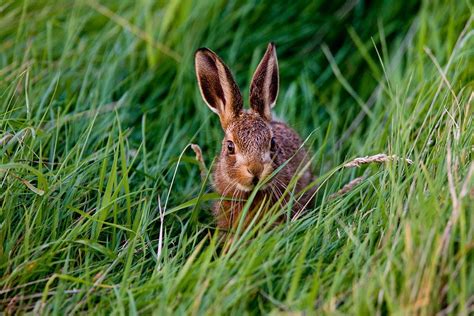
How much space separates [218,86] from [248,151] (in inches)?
23.1

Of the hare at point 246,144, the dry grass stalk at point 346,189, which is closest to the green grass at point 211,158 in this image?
the dry grass stalk at point 346,189

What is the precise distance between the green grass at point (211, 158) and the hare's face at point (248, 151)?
264mm

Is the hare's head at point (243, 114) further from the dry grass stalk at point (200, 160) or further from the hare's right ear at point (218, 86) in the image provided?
the dry grass stalk at point (200, 160)

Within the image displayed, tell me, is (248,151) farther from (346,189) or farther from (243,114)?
(346,189)

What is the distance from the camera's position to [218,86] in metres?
4.70

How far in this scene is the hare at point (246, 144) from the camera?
4281 millimetres

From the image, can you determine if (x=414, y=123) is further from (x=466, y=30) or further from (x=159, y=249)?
(x=159, y=249)

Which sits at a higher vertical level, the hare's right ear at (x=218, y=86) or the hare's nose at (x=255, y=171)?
the hare's right ear at (x=218, y=86)

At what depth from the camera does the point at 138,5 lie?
5.68 metres

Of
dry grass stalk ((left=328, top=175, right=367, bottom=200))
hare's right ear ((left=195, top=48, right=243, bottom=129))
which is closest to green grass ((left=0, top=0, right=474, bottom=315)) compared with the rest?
dry grass stalk ((left=328, top=175, right=367, bottom=200))

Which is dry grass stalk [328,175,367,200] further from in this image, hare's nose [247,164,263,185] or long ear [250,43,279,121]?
long ear [250,43,279,121]

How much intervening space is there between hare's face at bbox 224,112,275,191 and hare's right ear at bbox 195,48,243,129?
102 millimetres

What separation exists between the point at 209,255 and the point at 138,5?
8.91ft

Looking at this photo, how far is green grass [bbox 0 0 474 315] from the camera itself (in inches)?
129
